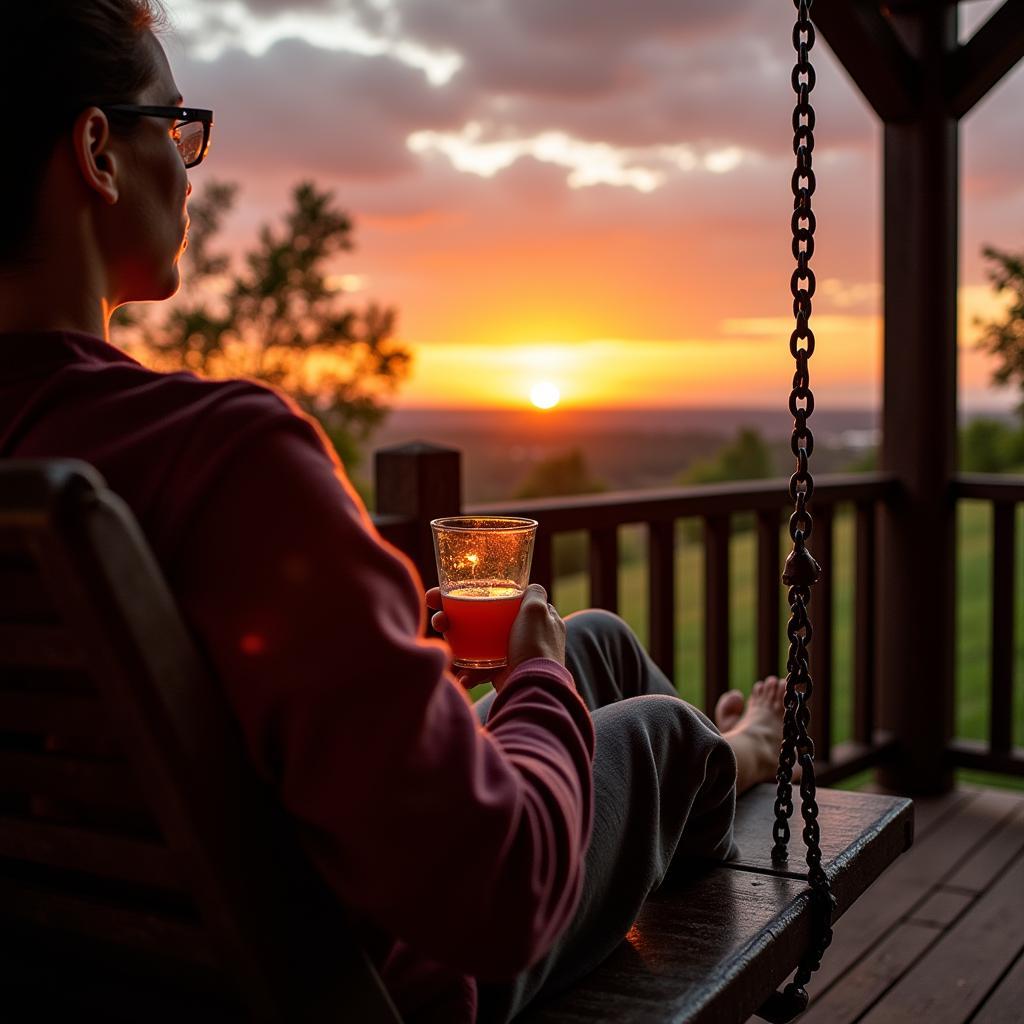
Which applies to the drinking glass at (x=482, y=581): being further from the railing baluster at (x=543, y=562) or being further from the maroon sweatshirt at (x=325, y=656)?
the railing baluster at (x=543, y=562)

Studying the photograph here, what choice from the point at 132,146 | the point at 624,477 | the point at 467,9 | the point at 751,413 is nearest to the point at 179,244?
the point at 132,146

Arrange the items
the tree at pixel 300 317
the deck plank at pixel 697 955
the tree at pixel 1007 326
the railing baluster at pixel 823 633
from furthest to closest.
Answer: the tree at pixel 300 317
the tree at pixel 1007 326
the railing baluster at pixel 823 633
the deck plank at pixel 697 955

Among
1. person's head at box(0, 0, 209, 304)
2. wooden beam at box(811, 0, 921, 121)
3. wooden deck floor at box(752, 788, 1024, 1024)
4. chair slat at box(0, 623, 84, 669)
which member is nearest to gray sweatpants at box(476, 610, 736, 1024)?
chair slat at box(0, 623, 84, 669)

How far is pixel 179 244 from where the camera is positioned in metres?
0.99

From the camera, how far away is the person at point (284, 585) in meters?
0.75

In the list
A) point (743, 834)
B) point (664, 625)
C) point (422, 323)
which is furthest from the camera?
point (422, 323)

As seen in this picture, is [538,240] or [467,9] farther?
[538,240]

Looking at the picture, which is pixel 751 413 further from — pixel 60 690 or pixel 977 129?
pixel 60 690

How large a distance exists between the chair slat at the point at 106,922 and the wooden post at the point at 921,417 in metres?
3.48

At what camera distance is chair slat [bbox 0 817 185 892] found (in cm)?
79

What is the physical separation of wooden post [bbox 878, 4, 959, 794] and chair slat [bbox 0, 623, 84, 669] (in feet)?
11.6

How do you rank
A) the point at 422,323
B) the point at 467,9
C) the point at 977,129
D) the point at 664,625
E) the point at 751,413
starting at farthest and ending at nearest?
the point at 751,413
the point at 422,323
the point at 467,9
the point at 977,129
the point at 664,625

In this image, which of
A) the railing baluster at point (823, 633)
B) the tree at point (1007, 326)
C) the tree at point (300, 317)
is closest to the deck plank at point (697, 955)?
the railing baluster at point (823, 633)

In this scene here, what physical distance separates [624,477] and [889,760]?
23729 millimetres
